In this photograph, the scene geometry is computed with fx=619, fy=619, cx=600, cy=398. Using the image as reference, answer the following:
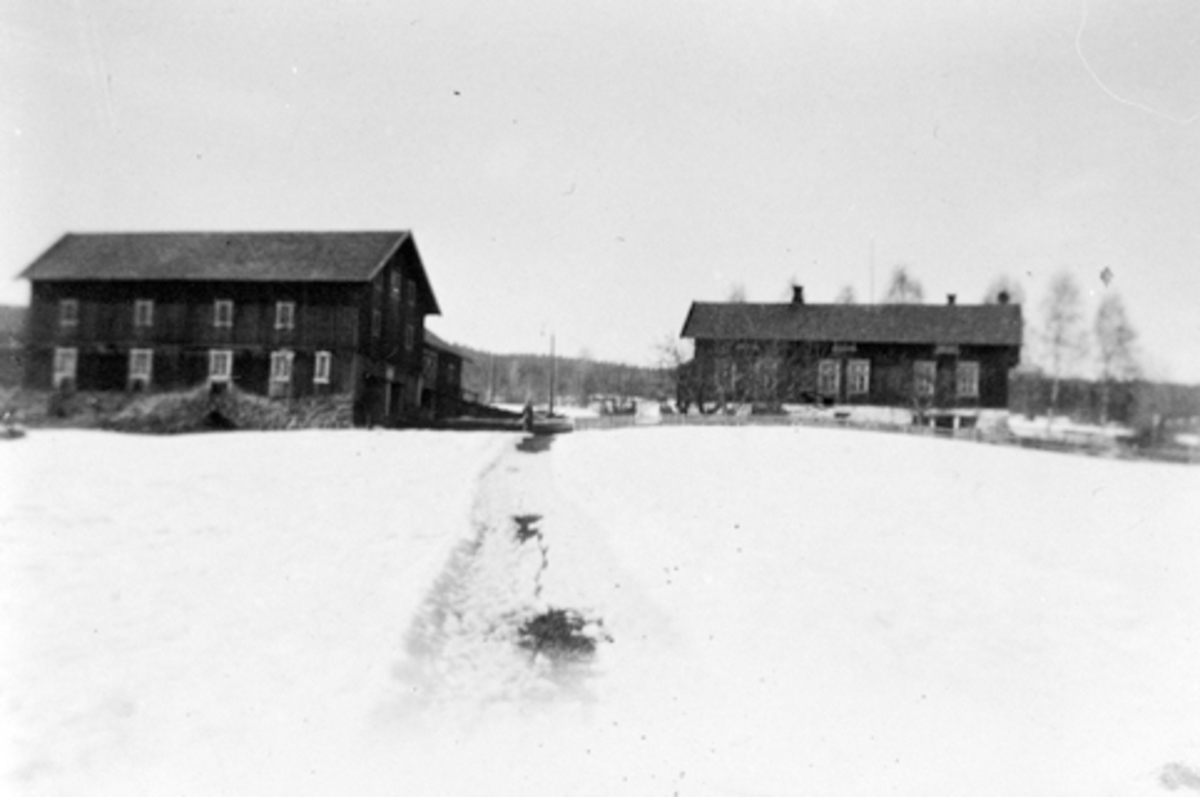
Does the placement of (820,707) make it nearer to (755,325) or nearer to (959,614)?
(959,614)

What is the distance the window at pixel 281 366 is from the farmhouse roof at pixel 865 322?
23569 mm

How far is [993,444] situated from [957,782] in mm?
16076

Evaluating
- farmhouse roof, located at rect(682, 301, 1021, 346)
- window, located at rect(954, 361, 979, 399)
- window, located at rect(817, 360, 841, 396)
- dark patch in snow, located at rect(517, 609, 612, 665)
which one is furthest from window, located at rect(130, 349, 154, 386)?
window, located at rect(954, 361, 979, 399)

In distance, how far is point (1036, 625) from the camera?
22.7 ft

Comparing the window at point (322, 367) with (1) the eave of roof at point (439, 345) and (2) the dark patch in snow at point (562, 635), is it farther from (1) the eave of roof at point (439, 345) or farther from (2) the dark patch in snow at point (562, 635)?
(2) the dark patch in snow at point (562, 635)

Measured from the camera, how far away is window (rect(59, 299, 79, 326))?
9.05 m

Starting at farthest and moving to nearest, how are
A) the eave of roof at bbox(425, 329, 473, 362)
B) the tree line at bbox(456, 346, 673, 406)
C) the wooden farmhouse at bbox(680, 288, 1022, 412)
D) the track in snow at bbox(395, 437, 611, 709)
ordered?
1. the tree line at bbox(456, 346, 673, 406)
2. the wooden farmhouse at bbox(680, 288, 1022, 412)
3. the eave of roof at bbox(425, 329, 473, 362)
4. the track in snow at bbox(395, 437, 611, 709)

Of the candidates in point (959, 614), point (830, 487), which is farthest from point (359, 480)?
point (959, 614)

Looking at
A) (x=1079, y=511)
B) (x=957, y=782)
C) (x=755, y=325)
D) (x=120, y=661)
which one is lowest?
(x=957, y=782)

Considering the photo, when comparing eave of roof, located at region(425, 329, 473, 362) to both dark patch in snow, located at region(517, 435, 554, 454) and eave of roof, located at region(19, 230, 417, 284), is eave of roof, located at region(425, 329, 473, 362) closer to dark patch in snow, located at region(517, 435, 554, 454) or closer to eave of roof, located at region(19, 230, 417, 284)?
dark patch in snow, located at region(517, 435, 554, 454)

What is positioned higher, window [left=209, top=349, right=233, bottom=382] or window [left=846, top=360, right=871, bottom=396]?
window [left=846, top=360, right=871, bottom=396]

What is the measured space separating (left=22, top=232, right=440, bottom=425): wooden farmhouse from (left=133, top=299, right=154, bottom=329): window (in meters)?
0.04

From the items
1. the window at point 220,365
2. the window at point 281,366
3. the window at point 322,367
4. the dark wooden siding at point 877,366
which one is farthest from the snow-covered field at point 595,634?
the dark wooden siding at point 877,366

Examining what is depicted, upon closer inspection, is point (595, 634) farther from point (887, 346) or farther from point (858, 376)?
point (887, 346)
